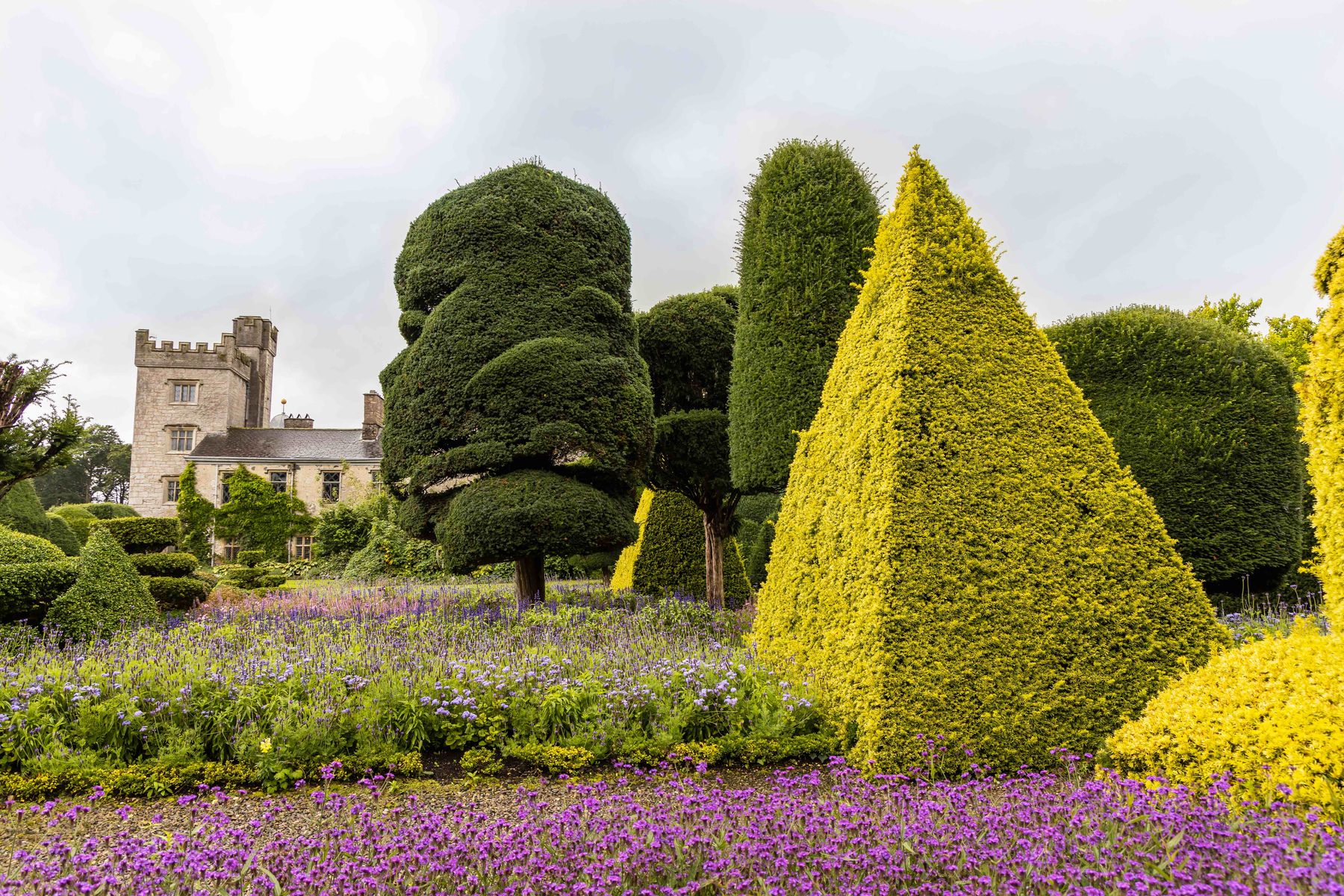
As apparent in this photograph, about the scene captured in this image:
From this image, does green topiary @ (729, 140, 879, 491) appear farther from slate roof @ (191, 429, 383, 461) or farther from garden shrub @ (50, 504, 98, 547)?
slate roof @ (191, 429, 383, 461)

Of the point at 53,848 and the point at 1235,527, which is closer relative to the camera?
the point at 53,848

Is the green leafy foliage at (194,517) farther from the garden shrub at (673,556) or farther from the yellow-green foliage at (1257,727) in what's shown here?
the yellow-green foliage at (1257,727)

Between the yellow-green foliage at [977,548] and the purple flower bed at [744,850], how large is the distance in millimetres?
690

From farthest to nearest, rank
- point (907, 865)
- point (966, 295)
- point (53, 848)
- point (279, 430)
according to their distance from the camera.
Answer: point (279, 430) < point (966, 295) < point (53, 848) < point (907, 865)

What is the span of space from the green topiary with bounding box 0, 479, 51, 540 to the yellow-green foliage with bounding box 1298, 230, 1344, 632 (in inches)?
828

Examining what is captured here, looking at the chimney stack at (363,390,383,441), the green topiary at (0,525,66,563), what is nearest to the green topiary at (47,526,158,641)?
the green topiary at (0,525,66,563)

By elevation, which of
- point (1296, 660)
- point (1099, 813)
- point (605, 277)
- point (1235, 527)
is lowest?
point (1099, 813)

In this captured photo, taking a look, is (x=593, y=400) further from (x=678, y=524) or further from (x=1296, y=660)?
(x=1296, y=660)

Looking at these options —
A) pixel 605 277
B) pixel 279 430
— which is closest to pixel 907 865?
pixel 605 277

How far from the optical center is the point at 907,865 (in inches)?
97.0

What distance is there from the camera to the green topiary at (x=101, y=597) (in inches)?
292

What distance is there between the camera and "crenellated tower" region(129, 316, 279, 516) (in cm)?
3219

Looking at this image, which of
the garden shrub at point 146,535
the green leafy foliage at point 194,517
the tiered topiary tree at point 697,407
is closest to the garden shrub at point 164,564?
the garden shrub at point 146,535

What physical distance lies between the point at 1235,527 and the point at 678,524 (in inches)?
278
